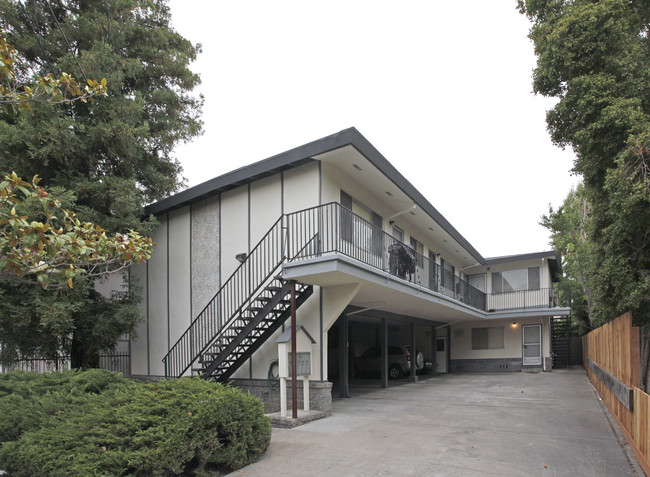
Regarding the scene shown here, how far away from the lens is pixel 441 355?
22516 mm

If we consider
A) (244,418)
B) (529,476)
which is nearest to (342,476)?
(244,418)

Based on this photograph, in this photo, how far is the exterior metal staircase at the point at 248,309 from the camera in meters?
9.38

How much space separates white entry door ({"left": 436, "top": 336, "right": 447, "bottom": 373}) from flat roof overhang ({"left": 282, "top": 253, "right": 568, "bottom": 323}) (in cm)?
583

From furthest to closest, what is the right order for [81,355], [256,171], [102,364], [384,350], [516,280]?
[516,280]
[384,350]
[102,364]
[81,355]
[256,171]

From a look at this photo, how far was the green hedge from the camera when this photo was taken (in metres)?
4.74

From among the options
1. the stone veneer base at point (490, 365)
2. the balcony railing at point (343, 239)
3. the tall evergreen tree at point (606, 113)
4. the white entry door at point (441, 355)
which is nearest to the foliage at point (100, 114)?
the balcony railing at point (343, 239)

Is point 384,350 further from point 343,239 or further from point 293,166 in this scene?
point 293,166

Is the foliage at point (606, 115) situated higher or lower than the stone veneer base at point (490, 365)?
higher

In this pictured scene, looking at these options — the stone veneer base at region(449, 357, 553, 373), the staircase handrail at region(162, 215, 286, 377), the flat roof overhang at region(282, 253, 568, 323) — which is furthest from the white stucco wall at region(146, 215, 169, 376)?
the stone veneer base at region(449, 357, 553, 373)

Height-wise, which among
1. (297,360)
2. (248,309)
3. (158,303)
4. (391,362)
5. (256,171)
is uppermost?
(256,171)

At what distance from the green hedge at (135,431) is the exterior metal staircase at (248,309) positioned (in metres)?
3.23

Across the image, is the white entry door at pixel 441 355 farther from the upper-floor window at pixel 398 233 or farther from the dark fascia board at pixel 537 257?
the upper-floor window at pixel 398 233

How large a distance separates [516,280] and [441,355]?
18.8 ft

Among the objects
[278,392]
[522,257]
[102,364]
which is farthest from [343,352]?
[522,257]
